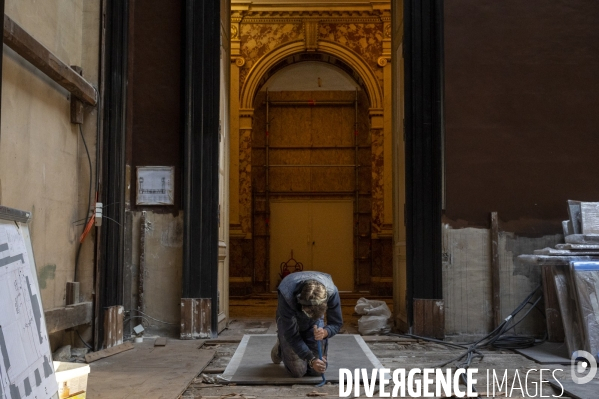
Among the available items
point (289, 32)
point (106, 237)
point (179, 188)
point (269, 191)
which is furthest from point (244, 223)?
point (106, 237)

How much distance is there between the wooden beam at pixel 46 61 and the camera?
3.84m

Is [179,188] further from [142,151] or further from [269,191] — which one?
[269,191]

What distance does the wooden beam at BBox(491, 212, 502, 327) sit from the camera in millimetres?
6016

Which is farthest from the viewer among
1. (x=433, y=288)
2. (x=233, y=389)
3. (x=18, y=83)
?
(x=433, y=288)

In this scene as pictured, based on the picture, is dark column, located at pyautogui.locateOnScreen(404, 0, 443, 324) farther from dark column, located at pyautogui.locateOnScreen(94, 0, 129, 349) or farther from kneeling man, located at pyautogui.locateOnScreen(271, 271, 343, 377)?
dark column, located at pyautogui.locateOnScreen(94, 0, 129, 349)

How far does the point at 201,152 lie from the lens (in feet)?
20.3

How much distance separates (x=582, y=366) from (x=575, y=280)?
25.4 inches

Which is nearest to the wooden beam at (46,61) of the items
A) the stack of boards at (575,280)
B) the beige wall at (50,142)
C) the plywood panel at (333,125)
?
the beige wall at (50,142)

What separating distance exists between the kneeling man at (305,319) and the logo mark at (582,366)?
1.66 meters

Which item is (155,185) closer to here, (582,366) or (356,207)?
(582,366)

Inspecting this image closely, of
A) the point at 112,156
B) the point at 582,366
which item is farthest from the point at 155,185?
the point at 582,366

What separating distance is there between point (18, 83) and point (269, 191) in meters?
8.11

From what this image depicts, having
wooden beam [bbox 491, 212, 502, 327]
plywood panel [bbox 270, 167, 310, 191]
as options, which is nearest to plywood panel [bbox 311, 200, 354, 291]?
plywood panel [bbox 270, 167, 310, 191]

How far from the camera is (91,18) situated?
5.45 meters
